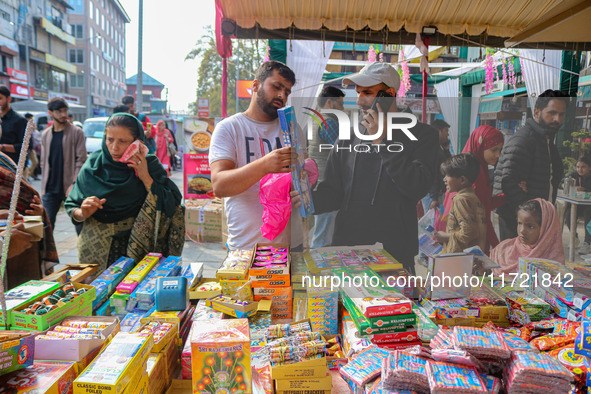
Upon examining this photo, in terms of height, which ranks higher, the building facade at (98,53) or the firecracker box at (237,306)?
the building facade at (98,53)

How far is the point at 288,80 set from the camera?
7.70ft

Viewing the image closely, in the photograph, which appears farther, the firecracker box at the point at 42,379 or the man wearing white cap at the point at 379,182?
the man wearing white cap at the point at 379,182

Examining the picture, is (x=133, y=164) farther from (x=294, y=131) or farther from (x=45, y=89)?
(x=45, y=89)

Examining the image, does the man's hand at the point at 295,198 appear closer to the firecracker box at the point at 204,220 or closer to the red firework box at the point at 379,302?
the red firework box at the point at 379,302

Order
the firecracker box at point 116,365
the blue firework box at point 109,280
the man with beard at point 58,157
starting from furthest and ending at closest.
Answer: the man with beard at point 58,157, the blue firework box at point 109,280, the firecracker box at point 116,365

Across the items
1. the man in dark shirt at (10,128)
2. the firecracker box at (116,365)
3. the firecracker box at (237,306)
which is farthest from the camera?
the man in dark shirt at (10,128)

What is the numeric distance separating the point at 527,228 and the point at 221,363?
4.69 feet

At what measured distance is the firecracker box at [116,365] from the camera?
119 cm

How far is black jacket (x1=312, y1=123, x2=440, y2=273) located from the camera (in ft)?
6.08

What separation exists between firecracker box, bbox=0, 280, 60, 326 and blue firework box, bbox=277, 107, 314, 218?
113 centimetres

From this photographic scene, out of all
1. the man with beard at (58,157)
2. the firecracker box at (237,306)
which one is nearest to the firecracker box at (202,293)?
the firecracker box at (237,306)

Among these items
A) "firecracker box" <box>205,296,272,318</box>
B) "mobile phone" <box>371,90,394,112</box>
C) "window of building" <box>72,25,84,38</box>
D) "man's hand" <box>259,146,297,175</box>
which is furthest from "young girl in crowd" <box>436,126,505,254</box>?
Answer: "window of building" <box>72,25,84,38</box>

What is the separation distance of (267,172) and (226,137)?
0.46 meters

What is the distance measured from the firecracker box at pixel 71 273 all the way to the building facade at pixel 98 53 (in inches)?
1772
